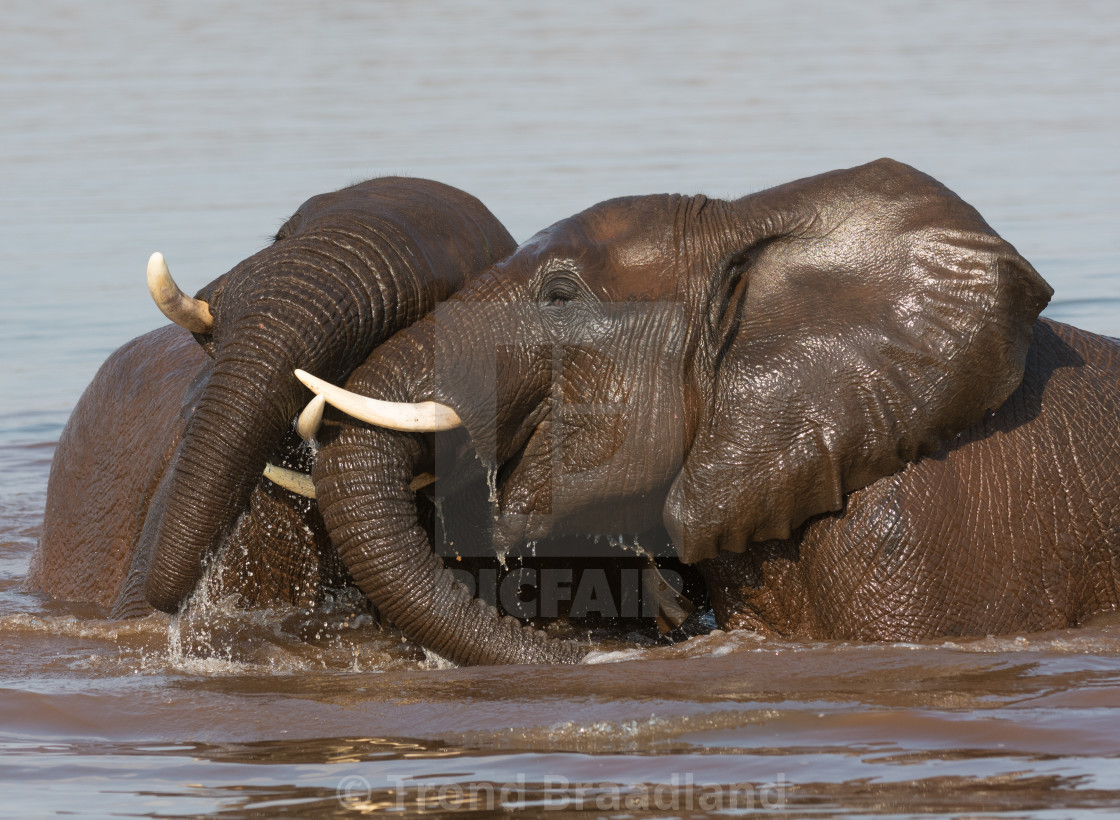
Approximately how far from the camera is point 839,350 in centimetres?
695

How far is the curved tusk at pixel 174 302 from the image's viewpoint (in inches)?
285

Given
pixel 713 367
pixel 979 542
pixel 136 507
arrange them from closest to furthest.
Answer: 1. pixel 713 367
2. pixel 979 542
3. pixel 136 507

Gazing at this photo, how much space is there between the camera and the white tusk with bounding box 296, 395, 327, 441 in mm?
6566

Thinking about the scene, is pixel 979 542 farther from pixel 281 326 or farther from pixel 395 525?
pixel 281 326

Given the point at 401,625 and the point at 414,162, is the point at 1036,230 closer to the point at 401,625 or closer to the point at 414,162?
the point at 414,162

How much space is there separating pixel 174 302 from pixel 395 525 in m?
1.39

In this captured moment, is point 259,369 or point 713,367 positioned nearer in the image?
point 259,369

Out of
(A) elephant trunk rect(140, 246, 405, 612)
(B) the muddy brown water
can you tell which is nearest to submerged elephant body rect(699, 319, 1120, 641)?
(B) the muddy brown water

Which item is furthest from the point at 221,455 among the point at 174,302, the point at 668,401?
the point at 668,401

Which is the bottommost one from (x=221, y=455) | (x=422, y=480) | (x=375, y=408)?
(x=422, y=480)

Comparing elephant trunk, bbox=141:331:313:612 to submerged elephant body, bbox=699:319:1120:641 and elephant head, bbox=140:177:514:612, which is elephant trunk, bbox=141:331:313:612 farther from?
submerged elephant body, bbox=699:319:1120:641

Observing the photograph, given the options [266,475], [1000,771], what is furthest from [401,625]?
[1000,771]

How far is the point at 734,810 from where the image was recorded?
18.1ft

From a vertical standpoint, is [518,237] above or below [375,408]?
above
